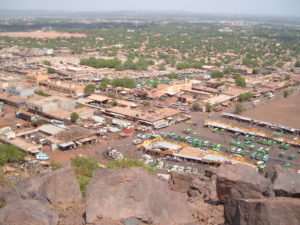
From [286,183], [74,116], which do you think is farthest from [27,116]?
[286,183]

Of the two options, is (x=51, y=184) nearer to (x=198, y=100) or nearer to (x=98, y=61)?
(x=198, y=100)

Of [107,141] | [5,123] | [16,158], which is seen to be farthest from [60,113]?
[16,158]

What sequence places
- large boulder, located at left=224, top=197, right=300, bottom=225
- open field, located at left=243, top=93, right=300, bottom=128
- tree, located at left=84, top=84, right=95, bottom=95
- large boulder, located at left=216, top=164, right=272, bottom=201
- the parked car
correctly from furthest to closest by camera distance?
tree, located at left=84, top=84, right=95, bottom=95, open field, located at left=243, top=93, right=300, bottom=128, the parked car, large boulder, located at left=216, top=164, right=272, bottom=201, large boulder, located at left=224, top=197, right=300, bottom=225

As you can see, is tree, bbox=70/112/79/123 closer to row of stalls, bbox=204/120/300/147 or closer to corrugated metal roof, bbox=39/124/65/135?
corrugated metal roof, bbox=39/124/65/135

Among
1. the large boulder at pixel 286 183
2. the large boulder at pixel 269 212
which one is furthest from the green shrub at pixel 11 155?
the large boulder at pixel 269 212

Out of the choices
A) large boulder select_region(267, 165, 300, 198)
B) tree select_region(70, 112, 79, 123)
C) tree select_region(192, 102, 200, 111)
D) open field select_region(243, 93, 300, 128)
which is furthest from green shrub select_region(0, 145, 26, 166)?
open field select_region(243, 93, 300, 128)

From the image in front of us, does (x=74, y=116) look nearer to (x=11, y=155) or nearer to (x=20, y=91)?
(x=11, y=155)

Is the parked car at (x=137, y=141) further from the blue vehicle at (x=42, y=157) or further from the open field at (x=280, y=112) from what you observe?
the open field at (x=280, y=112)
